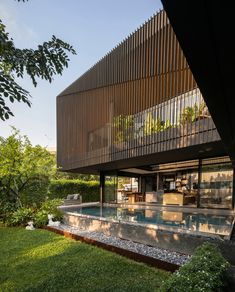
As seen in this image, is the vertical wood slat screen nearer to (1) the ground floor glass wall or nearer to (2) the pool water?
(2) the pool water

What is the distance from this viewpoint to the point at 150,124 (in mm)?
10320

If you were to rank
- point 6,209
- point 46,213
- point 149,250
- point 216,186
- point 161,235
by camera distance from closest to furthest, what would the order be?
point 149,250
point 161,235
point 46,213
point 6,209
point 216,186

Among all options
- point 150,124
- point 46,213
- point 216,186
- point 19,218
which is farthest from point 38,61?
point 216,186

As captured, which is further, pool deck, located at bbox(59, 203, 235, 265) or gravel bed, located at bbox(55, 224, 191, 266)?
gravel bed, located at bbox(55, 224, 191, 266)

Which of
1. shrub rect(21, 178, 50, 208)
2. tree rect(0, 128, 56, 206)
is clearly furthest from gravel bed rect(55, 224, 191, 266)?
shrub rect(21, 178, 50, 208)

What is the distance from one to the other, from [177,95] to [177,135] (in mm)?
1451

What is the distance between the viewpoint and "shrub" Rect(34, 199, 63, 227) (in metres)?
9.72

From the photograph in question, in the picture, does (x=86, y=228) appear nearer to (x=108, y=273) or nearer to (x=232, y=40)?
(x=108, y=273)

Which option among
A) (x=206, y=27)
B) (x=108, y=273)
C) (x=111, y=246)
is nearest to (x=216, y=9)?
(x=206, y=27)

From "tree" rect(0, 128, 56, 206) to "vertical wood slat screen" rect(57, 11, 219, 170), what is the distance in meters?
3.08

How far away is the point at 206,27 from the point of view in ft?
4.03

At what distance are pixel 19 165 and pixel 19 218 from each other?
2.04m

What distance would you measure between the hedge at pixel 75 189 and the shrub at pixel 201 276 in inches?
679

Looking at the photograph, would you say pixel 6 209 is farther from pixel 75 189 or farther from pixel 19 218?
pixel 75 189
